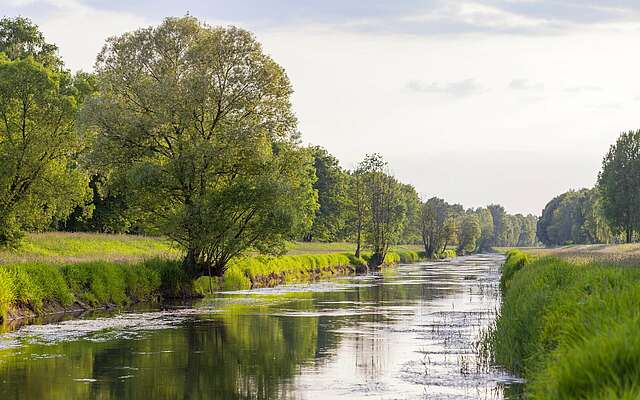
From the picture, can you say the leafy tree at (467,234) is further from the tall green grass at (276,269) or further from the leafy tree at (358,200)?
the tall green grass at (276,269)

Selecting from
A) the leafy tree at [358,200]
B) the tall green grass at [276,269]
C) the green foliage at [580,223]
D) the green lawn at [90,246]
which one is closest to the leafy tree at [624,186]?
the green foliage at [580,223]

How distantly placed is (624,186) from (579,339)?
306ft

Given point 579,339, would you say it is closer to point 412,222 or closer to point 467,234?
point 412,222

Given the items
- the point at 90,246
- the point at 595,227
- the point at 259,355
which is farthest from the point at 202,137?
the point at 595,227

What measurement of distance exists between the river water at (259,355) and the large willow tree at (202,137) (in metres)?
6.09

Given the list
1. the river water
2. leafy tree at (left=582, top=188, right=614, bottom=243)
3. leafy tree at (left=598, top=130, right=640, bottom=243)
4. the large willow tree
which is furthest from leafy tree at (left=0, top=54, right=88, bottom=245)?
leafy tree at (left=582, top=188, right=614, bottom=243)

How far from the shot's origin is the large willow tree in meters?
39.8

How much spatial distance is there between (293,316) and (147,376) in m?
13.1

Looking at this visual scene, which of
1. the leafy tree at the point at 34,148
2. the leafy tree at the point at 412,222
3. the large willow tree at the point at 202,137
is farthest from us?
the leafy tree at the point at 412,222

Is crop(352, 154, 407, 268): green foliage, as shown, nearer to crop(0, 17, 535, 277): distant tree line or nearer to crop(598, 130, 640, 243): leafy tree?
crop(598, 130, 640, 243): leafy tree

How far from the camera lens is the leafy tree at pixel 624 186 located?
316ft

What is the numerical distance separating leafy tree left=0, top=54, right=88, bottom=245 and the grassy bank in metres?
32.7

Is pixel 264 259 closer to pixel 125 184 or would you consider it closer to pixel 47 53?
pixel 125 184

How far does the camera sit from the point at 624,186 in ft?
322
